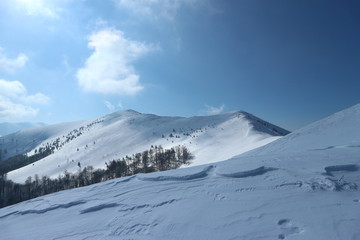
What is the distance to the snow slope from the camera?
336 centimetres

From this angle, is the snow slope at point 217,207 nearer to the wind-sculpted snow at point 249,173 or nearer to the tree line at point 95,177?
the wind-sculpted snow at point 249,173

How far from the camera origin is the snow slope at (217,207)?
132 inches

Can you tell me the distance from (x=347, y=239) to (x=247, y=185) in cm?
228

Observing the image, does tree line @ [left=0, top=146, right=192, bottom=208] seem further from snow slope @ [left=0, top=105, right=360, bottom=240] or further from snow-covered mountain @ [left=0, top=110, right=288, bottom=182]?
snow slope @ [left=0, top=105, right=360, bottom=240]

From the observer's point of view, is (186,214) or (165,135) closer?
(186,214)

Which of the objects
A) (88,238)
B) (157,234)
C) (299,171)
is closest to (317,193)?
(299,171)

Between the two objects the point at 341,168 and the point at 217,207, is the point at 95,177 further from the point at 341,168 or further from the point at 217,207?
the point at 341,168

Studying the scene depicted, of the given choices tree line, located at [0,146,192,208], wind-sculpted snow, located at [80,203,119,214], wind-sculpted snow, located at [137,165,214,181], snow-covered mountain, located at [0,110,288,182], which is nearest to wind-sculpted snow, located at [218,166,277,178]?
wind-sculpted snow, located at [137,165,214,181]

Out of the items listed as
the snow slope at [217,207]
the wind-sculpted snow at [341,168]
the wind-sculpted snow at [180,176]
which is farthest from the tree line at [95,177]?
the wind-sculpted snow at [341,168]

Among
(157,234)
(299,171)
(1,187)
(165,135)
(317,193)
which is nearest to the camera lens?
(157,234)

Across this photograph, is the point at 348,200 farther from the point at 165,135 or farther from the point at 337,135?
the point at 165,135

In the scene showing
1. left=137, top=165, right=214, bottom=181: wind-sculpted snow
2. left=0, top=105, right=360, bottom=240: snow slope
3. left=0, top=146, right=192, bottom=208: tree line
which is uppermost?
left=137, top=165, right=214, bottom=181: wind-sculpted snow

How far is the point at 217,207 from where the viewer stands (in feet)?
13.6

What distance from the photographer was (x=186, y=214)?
13.2ft
